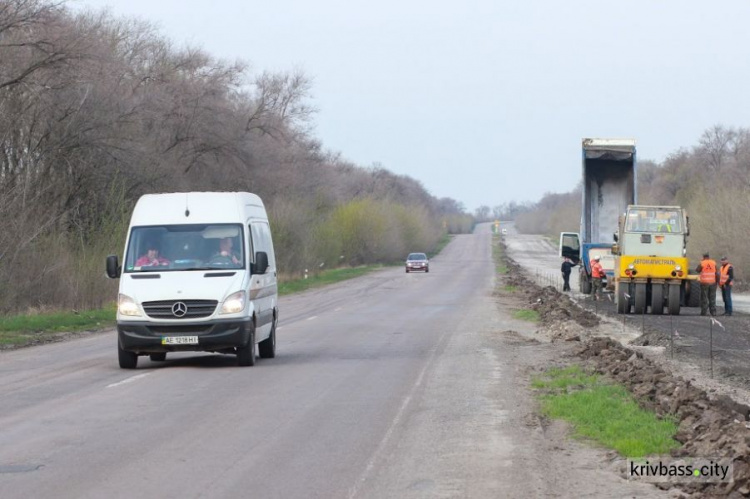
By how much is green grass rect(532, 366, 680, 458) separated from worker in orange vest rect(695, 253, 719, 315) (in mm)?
17777

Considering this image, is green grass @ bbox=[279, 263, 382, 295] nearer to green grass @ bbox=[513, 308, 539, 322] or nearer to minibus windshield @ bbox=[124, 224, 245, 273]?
green grass @ bbox=[513, 308, 539, 322]

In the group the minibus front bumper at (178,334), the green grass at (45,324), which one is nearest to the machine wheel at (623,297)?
the green grass at (45,324)

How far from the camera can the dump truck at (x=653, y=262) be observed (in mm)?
33281

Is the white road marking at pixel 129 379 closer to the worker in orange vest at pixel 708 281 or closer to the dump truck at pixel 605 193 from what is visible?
the worker in orange vest at pixel 708 281

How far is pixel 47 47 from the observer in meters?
32.9

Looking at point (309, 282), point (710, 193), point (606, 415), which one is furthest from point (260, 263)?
point (710, 193)

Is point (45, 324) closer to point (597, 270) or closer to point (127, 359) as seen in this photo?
point (127, 359)

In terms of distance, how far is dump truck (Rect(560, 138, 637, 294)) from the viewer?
134ft

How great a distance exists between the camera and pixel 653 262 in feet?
110

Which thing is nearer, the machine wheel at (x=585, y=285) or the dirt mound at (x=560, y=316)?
the dirt mound at (x=560, y=316)

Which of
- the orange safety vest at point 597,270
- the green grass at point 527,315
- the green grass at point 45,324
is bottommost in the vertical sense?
the green grass at point 527,315

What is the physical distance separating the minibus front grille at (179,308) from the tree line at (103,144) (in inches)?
570

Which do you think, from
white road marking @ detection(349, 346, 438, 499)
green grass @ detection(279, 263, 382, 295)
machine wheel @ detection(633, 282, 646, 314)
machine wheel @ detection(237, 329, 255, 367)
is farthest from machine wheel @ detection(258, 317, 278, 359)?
green grass @ detection(279, 263, 382, 295)

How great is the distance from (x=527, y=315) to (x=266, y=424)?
21.9 metres
